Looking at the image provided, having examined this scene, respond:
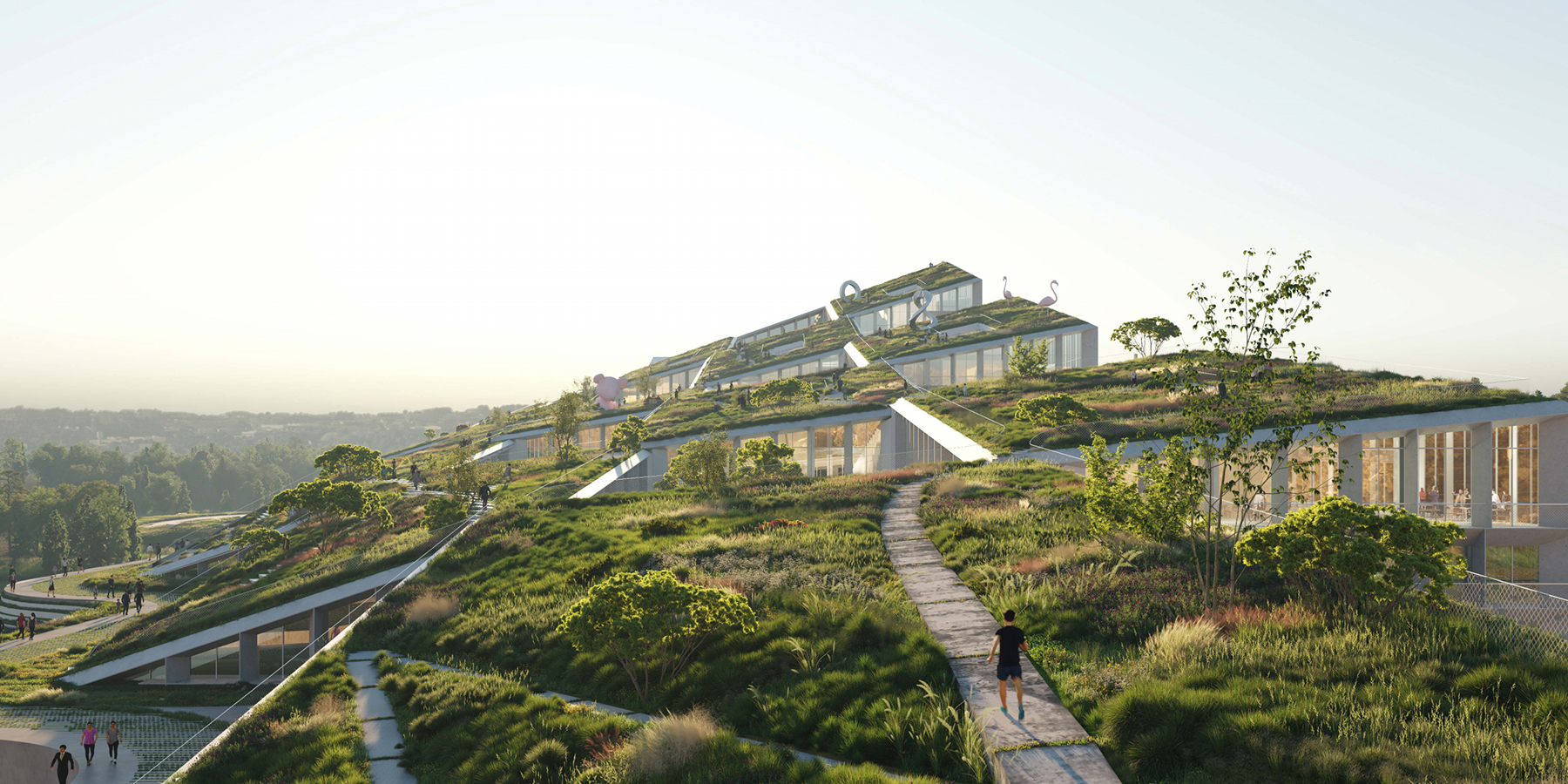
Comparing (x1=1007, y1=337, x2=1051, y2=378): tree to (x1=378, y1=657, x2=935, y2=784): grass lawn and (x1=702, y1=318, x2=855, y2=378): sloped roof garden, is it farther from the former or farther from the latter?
(x1=378, y1=657, x2=935, y2=784): grass lawn

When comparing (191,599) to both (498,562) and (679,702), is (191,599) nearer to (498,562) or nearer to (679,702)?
(498,562)

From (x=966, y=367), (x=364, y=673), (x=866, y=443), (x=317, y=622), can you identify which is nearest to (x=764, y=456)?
(x=866, y=443)

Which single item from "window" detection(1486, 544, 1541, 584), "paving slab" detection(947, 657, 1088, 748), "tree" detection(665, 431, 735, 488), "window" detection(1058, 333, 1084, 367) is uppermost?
"window" detection(1058, 333, 1084, 367)

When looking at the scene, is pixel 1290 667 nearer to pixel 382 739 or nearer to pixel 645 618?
pixel 645 618

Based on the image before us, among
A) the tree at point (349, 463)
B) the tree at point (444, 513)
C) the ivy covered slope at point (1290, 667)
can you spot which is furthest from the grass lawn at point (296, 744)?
the tree at point (349, 463)

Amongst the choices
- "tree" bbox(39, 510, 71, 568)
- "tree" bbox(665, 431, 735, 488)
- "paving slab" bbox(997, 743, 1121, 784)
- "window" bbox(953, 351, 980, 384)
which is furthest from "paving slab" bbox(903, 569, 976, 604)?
"tree" bbox(39, 510, 71, 568)

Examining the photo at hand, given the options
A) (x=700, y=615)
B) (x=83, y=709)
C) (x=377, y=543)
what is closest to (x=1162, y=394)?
(x=700, y=615)

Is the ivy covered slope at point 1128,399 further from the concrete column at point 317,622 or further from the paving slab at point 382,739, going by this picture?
the concrete column at point 317,622
